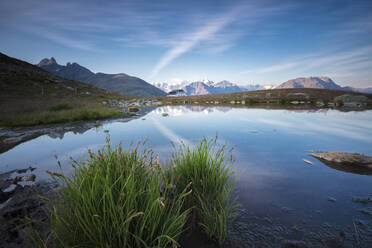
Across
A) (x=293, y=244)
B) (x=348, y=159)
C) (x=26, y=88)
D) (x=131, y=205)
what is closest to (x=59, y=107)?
(x=131, y=205)

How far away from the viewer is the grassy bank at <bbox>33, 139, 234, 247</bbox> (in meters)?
2.42

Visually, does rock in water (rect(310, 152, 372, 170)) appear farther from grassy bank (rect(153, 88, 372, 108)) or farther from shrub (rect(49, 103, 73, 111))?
grassy bank (rect(153, 88, 372, 108))

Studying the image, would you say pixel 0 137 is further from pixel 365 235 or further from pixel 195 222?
pixel 365 235

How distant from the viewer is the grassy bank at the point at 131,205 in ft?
7.93

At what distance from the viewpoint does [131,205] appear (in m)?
2.53

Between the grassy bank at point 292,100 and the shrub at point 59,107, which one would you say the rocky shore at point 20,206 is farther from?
the grassy bank at point 292,100

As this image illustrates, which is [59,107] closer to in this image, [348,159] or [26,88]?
[348,159]

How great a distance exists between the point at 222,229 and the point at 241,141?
32.0 ft

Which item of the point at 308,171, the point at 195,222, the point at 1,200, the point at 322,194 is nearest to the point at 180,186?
the point at 195,222

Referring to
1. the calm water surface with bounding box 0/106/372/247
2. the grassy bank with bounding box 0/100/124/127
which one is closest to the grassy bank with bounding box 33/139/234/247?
the calm water surface with bounding box 0/106/372/247

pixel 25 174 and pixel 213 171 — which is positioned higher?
pixel 213 171

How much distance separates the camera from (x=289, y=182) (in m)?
6.34

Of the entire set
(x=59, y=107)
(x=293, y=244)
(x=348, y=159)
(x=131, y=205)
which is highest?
(x=59, y=107)

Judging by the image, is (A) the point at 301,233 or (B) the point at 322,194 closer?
(A) the point at 301,233
